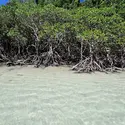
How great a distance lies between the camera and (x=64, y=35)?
9.19 meters

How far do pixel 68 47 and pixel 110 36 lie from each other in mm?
2128

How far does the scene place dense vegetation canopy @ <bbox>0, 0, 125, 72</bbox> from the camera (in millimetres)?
8484

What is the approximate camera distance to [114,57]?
31.2ft

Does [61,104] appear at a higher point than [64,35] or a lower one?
lower

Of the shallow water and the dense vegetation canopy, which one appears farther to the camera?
the dense vegetation canopy

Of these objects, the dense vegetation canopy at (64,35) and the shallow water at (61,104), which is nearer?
the shallow water at (61,104)

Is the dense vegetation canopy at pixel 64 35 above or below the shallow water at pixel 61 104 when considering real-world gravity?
above

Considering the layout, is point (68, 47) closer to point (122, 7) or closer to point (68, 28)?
point (68, 28)

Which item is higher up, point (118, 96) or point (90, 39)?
point (90, 39)

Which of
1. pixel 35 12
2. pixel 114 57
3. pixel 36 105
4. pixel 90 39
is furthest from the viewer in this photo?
pixel 114 57

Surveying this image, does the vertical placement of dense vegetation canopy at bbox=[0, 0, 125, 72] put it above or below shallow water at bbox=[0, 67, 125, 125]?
above

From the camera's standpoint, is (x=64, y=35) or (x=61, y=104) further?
(x=64, y=35)

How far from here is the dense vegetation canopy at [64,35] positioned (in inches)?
334

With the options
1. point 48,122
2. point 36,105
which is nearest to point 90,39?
point 36,105
